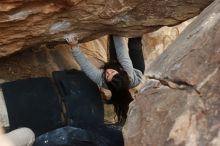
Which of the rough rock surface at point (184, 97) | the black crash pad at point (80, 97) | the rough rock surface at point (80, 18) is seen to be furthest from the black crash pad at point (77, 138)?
the rough rock surface at point (184, 97)

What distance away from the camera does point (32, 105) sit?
A: 179 inches

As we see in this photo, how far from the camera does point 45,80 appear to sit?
473cm

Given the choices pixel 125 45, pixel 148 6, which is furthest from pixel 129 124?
pixel 125 45

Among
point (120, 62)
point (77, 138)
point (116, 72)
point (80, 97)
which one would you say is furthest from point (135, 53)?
point (77, 138)

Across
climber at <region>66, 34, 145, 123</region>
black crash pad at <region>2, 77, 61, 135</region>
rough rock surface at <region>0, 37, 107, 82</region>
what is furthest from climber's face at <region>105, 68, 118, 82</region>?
rough rock surface at <region>0, 37, 107, 82</region>

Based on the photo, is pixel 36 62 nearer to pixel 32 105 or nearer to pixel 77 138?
pixel 32 105

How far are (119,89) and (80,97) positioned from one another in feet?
1.22

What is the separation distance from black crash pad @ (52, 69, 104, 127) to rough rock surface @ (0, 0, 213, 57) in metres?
0.41

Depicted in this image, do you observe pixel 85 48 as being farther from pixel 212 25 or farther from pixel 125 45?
pixel 212 25

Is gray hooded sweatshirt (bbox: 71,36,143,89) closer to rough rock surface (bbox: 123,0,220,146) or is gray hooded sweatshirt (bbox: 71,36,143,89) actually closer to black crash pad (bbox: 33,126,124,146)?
black crash pad (bbox: 33,126,124,146)

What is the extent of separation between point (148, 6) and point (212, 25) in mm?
1606

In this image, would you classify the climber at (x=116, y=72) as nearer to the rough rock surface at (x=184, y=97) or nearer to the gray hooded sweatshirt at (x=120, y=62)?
the gray hooded sweatshirt at (x=120, y=62)

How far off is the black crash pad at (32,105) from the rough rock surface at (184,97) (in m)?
1.76

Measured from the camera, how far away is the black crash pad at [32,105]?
450cm
